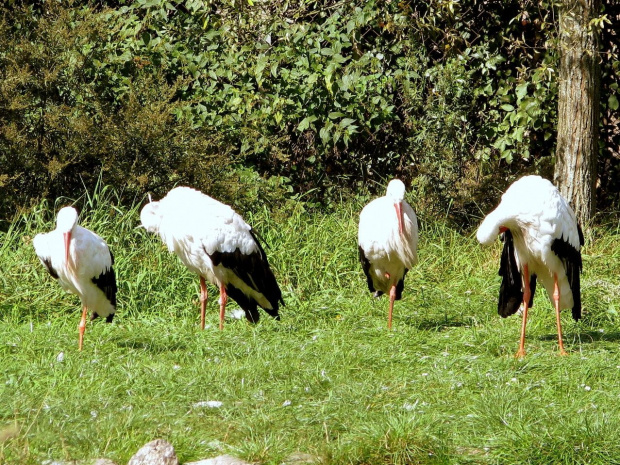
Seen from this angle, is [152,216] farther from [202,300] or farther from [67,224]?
[67,224]

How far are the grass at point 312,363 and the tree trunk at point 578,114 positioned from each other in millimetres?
437

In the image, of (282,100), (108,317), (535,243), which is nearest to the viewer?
(535,243)

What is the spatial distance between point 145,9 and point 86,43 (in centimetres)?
135

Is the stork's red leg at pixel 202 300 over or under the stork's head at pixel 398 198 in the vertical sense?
under

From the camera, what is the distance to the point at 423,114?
9.09 meters

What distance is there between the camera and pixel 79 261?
5984 mm

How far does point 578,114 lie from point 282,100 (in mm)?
2675

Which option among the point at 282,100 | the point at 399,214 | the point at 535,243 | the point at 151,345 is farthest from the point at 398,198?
the point at 282,100

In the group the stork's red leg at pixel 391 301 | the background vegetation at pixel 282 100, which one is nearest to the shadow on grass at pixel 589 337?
the stork's red leg at pixel 391 301

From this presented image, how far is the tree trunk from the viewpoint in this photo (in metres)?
7.39

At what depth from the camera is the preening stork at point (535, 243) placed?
559 centimetres

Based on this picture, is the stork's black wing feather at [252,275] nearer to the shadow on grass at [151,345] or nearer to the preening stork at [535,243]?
the shadow on grass at [151,345]

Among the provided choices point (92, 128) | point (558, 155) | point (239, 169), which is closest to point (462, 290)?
point (558, 155)

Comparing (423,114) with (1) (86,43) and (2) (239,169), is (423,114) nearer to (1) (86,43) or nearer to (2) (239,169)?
(2) (239,169)
